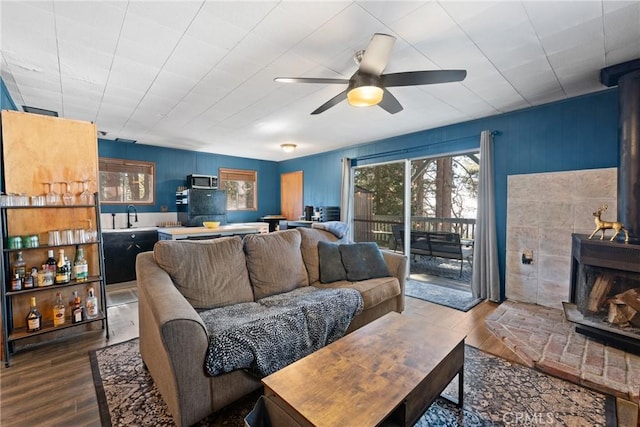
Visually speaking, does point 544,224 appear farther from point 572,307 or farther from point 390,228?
point 390,228

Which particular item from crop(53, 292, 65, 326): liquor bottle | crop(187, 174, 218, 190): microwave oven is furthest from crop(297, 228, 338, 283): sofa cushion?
crop(187, 174, 218, 190): microwave oven

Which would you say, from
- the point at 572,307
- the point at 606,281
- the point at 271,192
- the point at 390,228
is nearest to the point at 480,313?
the point at 572,307

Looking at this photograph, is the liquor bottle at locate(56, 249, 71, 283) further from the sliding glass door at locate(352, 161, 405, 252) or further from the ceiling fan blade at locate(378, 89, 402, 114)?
the sliding glass door at locate(352, 161, 405, 252)

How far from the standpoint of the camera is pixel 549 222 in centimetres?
327

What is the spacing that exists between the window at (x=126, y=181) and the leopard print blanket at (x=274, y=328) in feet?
14.0

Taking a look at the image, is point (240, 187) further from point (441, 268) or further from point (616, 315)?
point (616, 315)

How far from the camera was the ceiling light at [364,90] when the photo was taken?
200 centimetres

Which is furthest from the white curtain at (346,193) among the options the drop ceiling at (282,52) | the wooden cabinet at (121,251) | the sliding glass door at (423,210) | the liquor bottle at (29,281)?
the liquor bottle at (29,281)

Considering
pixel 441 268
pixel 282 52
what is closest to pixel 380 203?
pixel 441 268

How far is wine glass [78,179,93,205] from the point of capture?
2684 millimetres

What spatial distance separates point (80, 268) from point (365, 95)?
3.00m

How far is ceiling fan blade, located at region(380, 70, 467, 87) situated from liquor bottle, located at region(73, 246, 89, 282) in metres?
3.14

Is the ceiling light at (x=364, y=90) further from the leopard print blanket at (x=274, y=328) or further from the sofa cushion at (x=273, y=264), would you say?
the leopard print blanket at (x=274, y=328)

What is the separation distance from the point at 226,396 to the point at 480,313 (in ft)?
9.65
